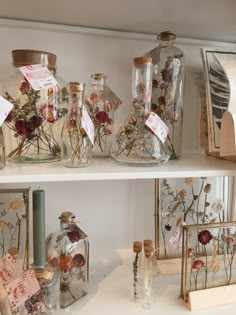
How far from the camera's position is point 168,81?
2.98 ft

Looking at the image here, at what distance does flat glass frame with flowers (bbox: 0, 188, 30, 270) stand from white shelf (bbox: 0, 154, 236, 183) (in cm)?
18

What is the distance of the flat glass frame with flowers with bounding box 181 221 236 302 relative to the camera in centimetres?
87

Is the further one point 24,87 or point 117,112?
point 117,112

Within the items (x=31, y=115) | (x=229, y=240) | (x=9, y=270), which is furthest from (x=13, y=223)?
(x=229, y=240)

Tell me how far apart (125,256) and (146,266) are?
0.59 ft

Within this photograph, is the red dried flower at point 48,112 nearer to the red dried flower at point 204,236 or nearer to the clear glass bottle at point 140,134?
the clear glass bottle at point 140,134

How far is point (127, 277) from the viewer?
0.98m

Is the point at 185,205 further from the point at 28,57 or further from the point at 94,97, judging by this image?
the point at 28,57

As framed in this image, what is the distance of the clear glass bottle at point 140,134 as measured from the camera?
81 centimetres

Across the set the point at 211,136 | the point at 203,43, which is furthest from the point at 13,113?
the point at 203,43

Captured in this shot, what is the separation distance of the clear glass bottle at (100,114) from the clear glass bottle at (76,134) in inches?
4.6

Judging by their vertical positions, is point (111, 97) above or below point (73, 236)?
above

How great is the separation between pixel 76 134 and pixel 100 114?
0.14m

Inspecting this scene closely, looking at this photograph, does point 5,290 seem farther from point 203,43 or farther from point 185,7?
point 203,43
